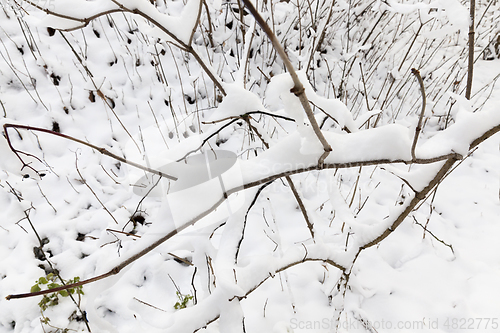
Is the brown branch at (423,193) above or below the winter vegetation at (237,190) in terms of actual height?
below

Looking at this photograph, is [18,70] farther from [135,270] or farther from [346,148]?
[346,148]

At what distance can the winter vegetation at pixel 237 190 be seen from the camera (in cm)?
49

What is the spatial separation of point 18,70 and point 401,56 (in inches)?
129

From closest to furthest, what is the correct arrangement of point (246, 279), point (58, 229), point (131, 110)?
→ point (246, 279), point (58, 229), point (131, 110)

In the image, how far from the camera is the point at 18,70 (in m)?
1.94

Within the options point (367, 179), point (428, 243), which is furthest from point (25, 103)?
point (428, 243)

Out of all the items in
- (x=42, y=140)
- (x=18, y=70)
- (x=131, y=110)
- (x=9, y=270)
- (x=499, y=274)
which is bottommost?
(x=499, y=274)

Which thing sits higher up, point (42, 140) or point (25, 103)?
point (25, 103)

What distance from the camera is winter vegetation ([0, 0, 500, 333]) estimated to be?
49 centimetres

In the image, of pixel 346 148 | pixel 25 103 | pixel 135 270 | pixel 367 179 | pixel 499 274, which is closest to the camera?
pixel 346 148

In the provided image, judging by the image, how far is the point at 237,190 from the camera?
1.58 feet

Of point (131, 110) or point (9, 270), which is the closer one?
A: point (9, 270)

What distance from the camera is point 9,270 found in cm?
137

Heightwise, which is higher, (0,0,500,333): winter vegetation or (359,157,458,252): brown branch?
(0,0,500,333): winter vegetation
